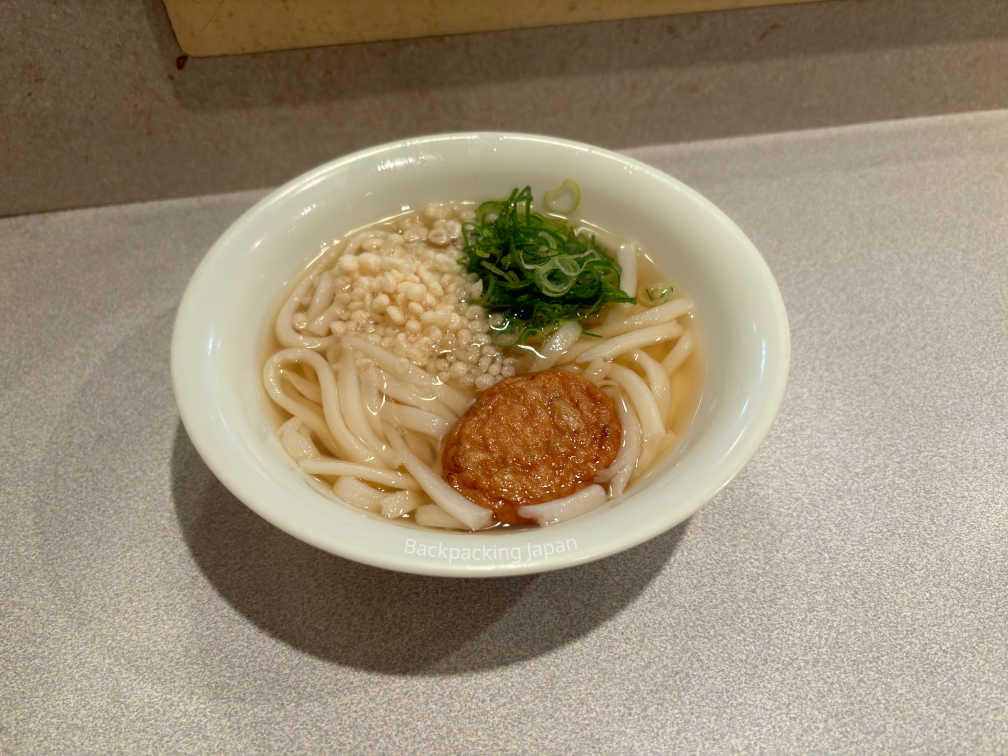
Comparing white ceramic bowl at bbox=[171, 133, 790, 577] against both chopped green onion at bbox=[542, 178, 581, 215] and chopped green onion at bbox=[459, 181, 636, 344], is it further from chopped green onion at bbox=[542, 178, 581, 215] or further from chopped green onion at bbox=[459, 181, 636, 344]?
chopped green onion at bbox=[459, 181, 636, 344]

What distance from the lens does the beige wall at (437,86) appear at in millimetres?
2277

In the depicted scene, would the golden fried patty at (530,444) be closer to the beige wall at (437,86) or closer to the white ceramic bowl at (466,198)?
the white ceramic bowl at (466,198)

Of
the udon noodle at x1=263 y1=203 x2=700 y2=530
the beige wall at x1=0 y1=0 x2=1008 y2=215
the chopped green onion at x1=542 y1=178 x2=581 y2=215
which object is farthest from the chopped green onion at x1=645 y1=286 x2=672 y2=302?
the beige wall at x1=0 y1=0 x2=1008 y2=215

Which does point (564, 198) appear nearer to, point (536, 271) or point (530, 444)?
point (536, 271)

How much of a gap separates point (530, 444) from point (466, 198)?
2.57 ft

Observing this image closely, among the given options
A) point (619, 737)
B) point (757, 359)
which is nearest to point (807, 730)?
point (619, 737)

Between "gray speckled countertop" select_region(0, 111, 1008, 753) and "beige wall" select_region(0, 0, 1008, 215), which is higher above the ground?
"beige wall" select_region(0, 0, 1008, 215)

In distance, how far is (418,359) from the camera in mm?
1721

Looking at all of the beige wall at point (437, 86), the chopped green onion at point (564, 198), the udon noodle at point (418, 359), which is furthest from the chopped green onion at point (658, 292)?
the beige wall at point (437, 86)

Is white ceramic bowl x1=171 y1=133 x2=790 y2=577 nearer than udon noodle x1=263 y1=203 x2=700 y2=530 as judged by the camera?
Yes

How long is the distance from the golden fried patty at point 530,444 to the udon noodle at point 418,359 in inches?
2.1

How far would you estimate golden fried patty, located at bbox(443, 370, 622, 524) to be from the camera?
1.48 m

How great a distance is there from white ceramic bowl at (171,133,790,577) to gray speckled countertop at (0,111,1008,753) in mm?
341

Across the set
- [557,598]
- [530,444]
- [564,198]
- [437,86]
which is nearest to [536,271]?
[564,198]
